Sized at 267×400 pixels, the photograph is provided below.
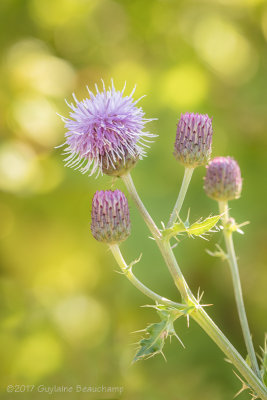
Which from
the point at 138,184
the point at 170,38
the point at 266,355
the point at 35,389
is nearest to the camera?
the point at 266,355

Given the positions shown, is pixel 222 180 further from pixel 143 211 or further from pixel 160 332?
pixel 160 332

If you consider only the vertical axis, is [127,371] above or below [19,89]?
below

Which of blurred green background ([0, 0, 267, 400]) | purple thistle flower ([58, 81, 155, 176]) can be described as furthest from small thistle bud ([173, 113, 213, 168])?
blurred green background ([0, 0, 267, 400])

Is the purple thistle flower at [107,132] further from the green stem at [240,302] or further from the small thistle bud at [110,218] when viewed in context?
the green stem at [240,302]

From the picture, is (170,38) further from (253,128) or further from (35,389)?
(35,389)

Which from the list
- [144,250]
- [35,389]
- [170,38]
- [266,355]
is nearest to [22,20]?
[170,38]

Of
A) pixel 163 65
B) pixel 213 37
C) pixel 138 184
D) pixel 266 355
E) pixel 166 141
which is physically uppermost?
pixel 213 37

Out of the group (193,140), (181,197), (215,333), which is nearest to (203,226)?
(181,197)

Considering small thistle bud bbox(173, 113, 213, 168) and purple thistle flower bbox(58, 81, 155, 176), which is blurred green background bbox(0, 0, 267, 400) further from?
purple thistle flower bbox(58, 81, 155, 176)
